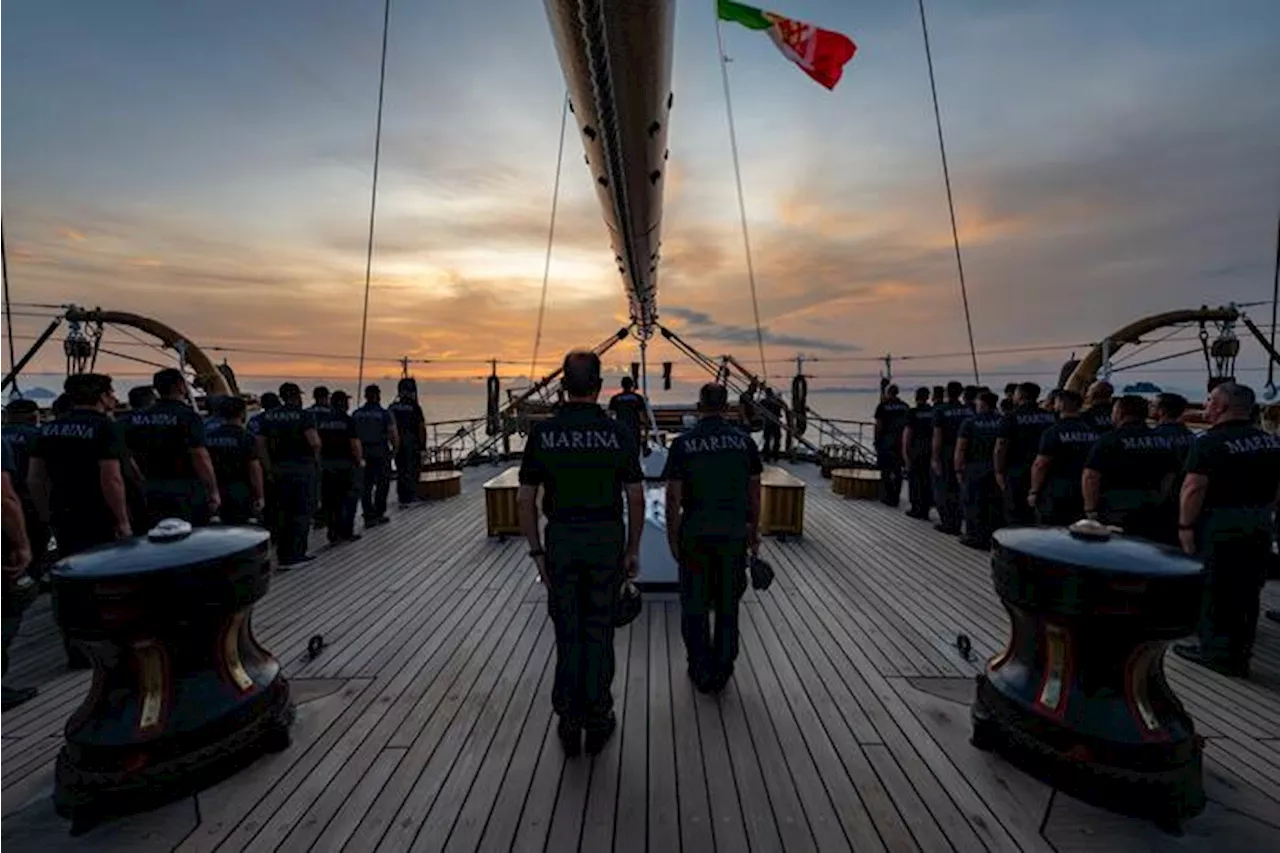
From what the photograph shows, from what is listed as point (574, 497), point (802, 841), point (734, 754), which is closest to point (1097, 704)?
point (802, 841)

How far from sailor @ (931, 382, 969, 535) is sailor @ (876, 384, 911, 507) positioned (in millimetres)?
1411

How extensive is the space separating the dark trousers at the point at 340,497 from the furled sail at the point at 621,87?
487 centimetres

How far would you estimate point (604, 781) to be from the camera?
→ 290cm

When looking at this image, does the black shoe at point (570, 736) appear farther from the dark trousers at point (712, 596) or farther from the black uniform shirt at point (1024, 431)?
the black uniform shirt at point (1024, 431)

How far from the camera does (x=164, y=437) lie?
16.1ft

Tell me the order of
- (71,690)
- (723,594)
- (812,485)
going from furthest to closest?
(812,485) < (71,690) < (723,594)

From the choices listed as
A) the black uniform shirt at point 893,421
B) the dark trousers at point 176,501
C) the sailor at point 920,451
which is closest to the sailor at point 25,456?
the dark trousers at point 176,501

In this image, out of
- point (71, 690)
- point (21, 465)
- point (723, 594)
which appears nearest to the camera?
point (723, 594)

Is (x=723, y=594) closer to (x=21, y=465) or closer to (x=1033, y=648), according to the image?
(x=1033, y=648)

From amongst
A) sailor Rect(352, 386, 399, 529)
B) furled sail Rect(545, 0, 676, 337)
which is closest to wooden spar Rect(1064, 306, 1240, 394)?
furled sail Rect(545, 0, 676, 337)

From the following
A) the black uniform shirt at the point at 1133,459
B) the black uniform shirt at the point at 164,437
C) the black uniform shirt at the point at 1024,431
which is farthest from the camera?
the black uniform shirt at the point at 1024,431

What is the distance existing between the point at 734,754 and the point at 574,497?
163 centimetres

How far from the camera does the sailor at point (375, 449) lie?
8836 mm

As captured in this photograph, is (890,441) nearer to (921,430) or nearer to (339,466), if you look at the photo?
(921,430)
